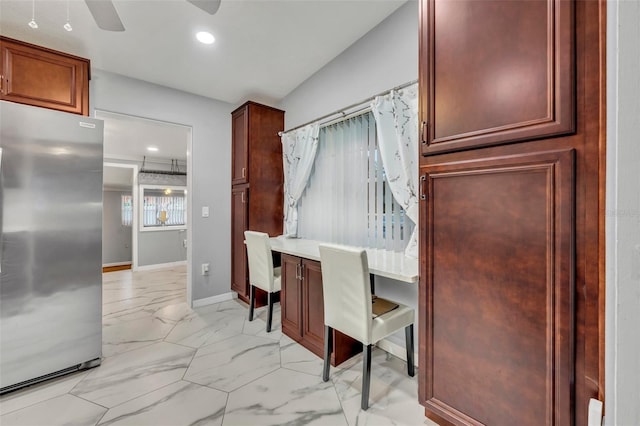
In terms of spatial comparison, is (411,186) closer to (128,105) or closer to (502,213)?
(502,213)

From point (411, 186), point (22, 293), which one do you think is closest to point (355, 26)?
point (411, 186)

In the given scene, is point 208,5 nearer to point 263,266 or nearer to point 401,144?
point 401,144

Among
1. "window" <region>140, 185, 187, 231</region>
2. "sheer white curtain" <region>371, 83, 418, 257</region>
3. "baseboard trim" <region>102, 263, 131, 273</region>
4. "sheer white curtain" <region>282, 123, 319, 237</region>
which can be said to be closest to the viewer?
"sheer white curtain" <region>371, 83, 418, 257</region>

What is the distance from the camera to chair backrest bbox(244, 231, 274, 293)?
2.48m

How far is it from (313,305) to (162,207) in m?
5.42

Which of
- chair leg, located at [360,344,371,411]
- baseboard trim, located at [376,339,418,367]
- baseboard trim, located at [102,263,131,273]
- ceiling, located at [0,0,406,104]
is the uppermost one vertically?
ceiling, located at [0,0,406,104]

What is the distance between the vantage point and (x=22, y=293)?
1689 millimetres

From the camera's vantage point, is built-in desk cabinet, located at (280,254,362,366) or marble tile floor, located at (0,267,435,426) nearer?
marble tile floor, located at (0,267,435,426)

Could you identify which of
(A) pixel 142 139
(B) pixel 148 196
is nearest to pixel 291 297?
(A) pixel 142 139

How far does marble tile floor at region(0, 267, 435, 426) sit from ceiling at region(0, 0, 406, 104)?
256 centimetres

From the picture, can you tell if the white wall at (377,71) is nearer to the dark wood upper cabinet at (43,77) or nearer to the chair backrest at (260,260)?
the chair backrest at (260,260)

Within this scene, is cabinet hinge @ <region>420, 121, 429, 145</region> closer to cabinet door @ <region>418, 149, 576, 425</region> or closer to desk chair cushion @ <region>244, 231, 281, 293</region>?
cabinet door @ <region>418, 149, 576, 425</region>

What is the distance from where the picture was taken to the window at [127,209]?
6.38 metres

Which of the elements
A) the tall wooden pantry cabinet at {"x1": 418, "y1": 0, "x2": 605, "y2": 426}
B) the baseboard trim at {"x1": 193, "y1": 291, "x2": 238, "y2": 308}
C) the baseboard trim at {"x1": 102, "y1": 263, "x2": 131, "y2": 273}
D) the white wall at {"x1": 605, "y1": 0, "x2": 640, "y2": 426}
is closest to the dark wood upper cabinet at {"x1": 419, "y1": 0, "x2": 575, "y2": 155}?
the tall wooden pantry cabinet at {"x1": 418, "y1": 0, "x2": 605, "y2": 426}
